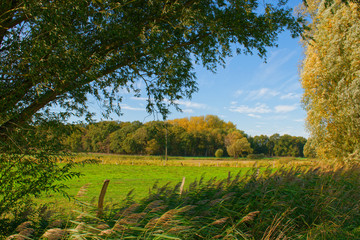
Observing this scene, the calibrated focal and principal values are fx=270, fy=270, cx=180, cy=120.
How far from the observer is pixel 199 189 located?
5930 mm

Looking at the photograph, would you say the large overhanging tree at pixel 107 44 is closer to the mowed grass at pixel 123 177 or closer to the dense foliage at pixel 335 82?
the mowed grass at pixel 123 177

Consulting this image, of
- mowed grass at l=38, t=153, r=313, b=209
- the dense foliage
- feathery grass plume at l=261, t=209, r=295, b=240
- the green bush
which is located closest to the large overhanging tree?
mowed grass at l=38, t=153, r=313, b=209

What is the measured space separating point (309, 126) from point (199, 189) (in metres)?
14.8

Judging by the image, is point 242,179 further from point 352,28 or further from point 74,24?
point 352,28

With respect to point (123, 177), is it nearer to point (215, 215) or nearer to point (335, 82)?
point (335, 82)

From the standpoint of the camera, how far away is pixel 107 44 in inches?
209

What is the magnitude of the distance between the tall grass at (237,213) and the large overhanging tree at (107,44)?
6.85ft

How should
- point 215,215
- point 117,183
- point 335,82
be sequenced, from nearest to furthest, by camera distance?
point 215,215
point 335,82
point 117,183

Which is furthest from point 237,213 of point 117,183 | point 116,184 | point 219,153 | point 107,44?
point 219,153

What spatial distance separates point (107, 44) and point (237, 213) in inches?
159

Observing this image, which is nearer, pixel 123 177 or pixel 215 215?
pixel 215 215

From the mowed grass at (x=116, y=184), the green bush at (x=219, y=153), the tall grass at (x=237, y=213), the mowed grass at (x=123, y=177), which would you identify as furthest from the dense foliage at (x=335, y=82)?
the green bush at (x=219, y=153)

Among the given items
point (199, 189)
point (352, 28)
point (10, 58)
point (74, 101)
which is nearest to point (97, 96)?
point (74, 101)

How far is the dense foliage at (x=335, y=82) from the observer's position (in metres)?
15.2
